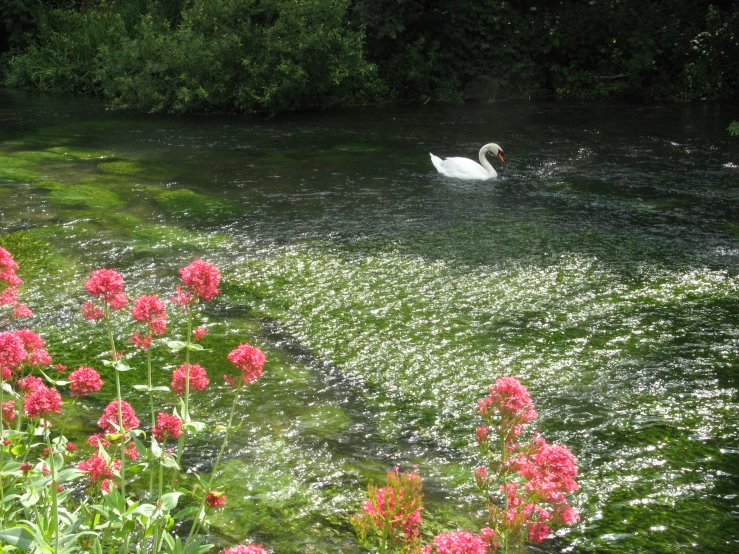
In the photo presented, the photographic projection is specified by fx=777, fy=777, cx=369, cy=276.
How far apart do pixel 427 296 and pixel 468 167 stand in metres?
3.90

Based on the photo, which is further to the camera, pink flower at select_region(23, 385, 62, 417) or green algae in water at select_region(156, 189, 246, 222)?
green algae in water at select_region(156, 189, 246, 222)

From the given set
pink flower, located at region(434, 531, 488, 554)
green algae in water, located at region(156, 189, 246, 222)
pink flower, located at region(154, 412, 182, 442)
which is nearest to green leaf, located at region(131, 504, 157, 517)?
pink flower, located at region(154, 412, 182, 442)

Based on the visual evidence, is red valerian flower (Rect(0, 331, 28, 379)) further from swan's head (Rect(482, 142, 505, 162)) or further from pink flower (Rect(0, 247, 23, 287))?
swan's head (Rect(482, 142, 505, 162))

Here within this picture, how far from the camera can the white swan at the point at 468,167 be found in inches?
364

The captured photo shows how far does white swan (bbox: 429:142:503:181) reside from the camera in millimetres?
9234

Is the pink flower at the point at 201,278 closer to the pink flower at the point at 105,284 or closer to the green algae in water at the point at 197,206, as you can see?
the pink flower at the point at 105,284

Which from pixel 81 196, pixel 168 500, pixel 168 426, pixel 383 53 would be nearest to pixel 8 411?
pixel 168 426

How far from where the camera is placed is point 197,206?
819 cm

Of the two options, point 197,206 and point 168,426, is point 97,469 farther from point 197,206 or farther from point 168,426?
point 197,206

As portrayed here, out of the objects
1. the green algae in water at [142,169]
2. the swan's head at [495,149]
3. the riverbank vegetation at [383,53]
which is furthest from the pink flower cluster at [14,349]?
Result: the riverbank vegetation at [383,53]

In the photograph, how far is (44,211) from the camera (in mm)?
7766

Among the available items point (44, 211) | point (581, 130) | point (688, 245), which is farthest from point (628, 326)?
point (581, 130)

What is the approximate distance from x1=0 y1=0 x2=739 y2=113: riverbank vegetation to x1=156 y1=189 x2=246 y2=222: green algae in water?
212 inches

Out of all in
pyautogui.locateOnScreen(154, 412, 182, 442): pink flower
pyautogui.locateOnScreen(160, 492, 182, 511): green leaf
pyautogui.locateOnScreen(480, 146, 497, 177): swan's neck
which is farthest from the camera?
pyautogui.locateOnScreen(480, 146, 497, 177): swan's neck
